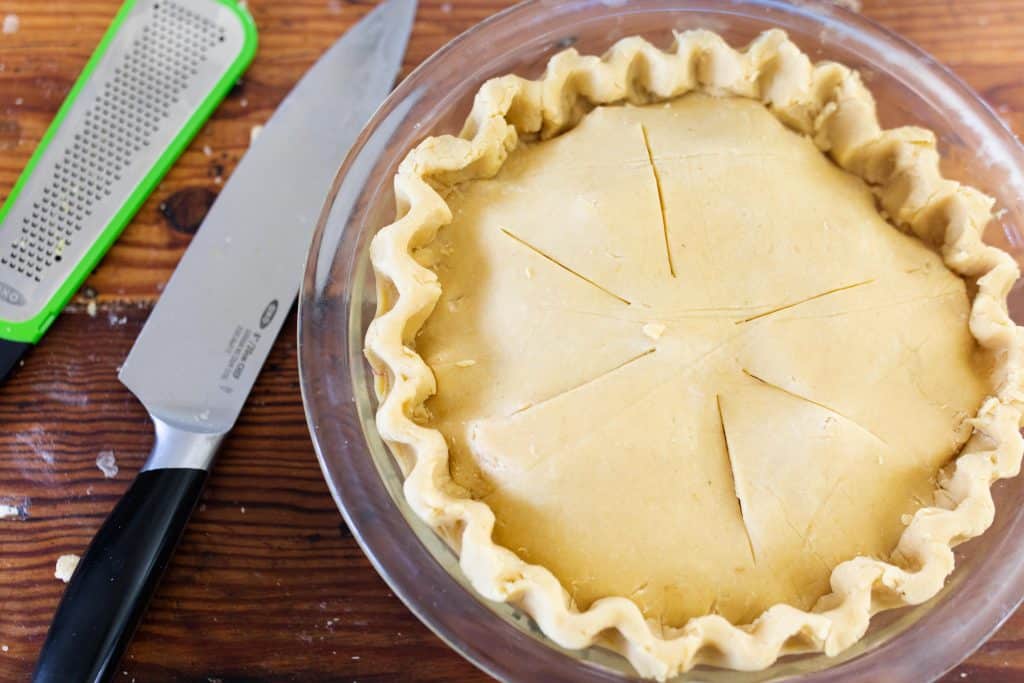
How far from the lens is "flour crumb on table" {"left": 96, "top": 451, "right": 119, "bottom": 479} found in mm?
1555

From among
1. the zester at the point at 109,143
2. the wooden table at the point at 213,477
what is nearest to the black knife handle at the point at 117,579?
the wooden table at the point at 213,477

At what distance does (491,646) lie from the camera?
132 cm

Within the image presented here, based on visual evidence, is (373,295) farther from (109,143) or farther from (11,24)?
(11,24)

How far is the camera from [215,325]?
5.06ft

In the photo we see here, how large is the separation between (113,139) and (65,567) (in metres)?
0.72

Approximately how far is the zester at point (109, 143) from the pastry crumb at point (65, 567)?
1.05 ft

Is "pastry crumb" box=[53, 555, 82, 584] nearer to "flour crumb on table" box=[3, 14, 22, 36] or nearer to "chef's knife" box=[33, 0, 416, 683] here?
A: "chef's knife" box=[33, 0, 416, 683]

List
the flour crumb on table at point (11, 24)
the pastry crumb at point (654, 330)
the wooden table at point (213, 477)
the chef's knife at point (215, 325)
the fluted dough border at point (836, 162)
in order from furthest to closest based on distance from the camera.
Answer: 1. the flour crumb on table at point (11, 24)
2. the wooden table at point (213, 477)
3. the chef's knife at point (215, 325)
4. the pastry crumb at point (654, 330)
5. the fluted dough border at point (836, 162)

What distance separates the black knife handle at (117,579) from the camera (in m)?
1.35

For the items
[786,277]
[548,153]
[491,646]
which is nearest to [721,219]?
[786,277]

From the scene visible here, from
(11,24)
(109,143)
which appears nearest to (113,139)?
(109,143)

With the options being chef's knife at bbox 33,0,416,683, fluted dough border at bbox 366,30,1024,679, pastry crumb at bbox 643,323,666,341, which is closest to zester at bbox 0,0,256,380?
chef's knife at bbox 33,0,416,683

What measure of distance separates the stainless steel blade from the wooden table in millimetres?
64

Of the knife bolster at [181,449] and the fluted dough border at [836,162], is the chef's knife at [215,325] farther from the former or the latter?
the fluted dough border at [836,162]
